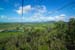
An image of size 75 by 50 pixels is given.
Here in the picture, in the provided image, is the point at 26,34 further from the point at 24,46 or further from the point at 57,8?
the point at 57,8

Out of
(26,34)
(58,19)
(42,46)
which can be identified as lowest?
(42,46)

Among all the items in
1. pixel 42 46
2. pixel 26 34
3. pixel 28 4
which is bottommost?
pixel 42 46

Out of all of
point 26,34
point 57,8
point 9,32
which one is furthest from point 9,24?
point 57,8

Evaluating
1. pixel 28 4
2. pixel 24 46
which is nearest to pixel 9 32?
pixel 24 46

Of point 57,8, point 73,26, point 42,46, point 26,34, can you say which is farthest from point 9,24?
point 73,26

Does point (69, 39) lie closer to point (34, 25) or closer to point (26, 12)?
point (34, 25)

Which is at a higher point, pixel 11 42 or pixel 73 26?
pixel 73 26

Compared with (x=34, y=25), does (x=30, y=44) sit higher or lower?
lower

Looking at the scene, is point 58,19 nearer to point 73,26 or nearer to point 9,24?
point 73,26
